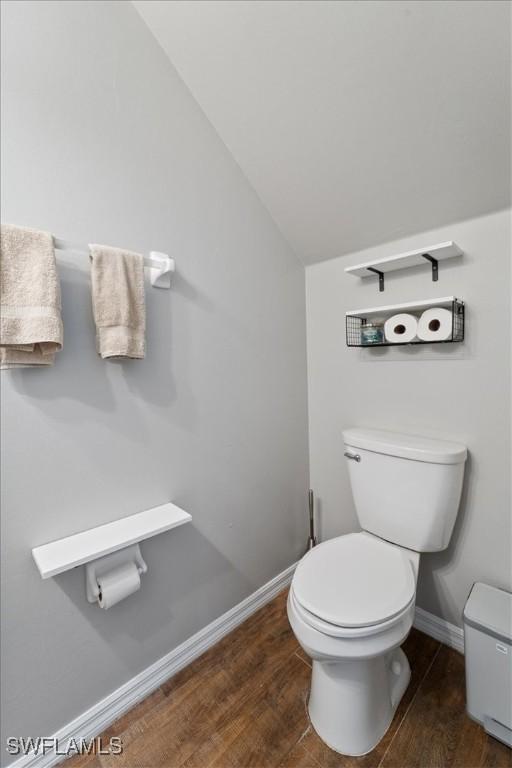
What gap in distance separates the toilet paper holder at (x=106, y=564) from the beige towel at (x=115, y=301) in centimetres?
65

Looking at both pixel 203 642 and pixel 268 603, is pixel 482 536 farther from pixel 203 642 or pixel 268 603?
pixel 203 642

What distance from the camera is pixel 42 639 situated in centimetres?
104

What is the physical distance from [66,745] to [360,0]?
238 centimetres

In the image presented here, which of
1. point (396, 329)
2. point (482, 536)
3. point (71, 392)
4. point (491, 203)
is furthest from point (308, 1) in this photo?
point (482, 536)

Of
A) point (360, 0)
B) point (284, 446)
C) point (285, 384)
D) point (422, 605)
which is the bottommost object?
point (422, 605)

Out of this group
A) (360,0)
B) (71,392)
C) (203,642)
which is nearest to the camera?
(360,0)

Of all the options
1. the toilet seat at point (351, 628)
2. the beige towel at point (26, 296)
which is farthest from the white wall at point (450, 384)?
the beige towel at point (26, 296)

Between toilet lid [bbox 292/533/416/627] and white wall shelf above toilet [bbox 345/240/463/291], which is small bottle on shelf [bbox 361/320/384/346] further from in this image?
toilet lid [bbox 292/533/416/627]

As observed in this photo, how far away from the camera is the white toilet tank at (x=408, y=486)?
1.28 metres

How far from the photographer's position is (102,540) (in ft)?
3.47

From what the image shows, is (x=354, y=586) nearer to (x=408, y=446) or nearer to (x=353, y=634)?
(x=353, y=634)

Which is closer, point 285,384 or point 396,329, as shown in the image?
point 396,329

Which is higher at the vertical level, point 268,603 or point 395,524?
point 395,524

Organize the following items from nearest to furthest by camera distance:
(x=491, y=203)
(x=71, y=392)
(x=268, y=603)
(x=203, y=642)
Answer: (x=71, y=392), (x=491, y=203), (x=203, y=642), (x=268, y=603)
